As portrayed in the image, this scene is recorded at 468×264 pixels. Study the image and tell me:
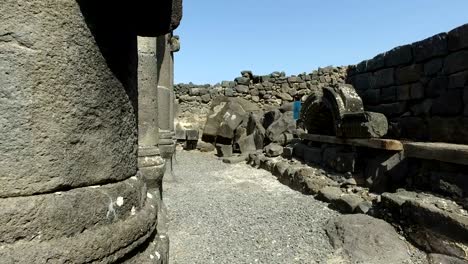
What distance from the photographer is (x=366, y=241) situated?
335 cm

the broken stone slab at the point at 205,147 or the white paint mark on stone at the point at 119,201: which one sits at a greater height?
the white paint mark on stone at the point at 119,201

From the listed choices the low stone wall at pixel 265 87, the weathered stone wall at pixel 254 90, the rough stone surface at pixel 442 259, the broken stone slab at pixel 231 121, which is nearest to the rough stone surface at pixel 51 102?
the rough stone surface at pixel 442 259

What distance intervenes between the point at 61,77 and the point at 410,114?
18.7 ft

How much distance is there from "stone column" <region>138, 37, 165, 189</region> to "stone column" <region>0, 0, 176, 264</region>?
235 centimetres

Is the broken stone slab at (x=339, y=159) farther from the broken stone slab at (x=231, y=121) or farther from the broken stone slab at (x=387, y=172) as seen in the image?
the broken stone slab at (x=231, y=121)

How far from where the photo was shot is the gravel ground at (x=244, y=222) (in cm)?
342

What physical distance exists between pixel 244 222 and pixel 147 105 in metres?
1.90

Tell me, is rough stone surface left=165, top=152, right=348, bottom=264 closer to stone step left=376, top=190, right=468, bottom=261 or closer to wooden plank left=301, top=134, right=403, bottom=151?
stone step left=376, top=190, right=468, bottom=261

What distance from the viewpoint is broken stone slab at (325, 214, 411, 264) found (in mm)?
3148

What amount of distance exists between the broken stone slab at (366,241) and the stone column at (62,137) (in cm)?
253

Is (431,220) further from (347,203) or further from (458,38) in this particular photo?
(458,38)

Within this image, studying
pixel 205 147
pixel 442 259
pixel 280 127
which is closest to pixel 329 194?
pixel 442 259

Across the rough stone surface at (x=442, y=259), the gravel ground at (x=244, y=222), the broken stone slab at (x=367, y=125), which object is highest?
the broken stone slab at (x=367, y=125)

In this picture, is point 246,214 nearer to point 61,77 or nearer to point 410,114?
point 410,114
